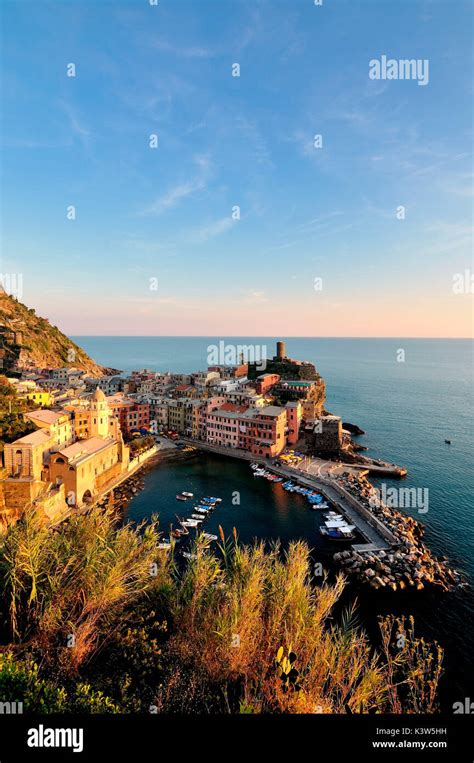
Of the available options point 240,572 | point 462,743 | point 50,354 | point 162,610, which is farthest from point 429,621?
point 50,354

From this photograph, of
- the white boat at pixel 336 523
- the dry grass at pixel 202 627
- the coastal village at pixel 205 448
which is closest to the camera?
the dry grass at pixel 202 627

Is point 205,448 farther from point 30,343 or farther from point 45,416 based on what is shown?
point 30,343

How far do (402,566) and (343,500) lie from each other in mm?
9580

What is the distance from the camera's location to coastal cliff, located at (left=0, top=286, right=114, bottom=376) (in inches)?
2942

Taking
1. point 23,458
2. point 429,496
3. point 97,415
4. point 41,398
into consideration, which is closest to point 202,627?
point 23,458

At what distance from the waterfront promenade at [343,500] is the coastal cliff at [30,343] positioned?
50960mm

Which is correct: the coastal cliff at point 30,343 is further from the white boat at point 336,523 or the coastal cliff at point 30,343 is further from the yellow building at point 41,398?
the white boat at point 336,523

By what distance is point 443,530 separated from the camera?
28422mm

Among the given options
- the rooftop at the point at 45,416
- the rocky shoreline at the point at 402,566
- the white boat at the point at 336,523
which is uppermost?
the rooftop at the point at 45,416

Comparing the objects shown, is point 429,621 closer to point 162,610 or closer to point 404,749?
point 162,610

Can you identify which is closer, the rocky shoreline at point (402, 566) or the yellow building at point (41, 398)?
the rocky shoreline at point (402, 566)

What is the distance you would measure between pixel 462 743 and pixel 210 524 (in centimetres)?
2547

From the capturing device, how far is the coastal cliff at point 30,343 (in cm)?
7473

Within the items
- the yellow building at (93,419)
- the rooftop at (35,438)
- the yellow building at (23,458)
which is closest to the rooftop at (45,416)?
the rooftop at (35,438)
